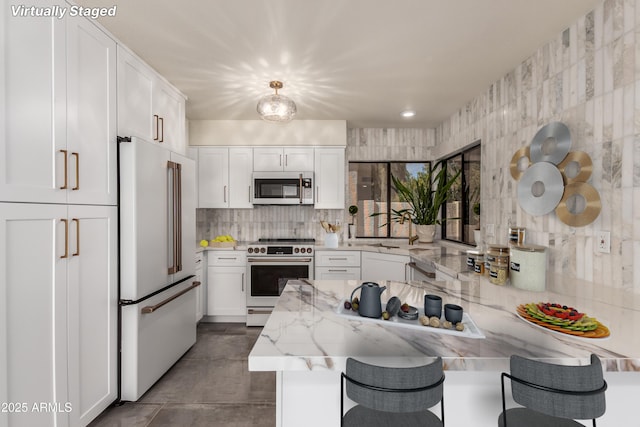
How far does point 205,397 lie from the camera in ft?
7.63

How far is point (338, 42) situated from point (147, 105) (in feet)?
5.17

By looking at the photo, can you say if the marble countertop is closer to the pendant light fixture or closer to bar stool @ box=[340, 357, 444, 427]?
bar stool @ box=[340, 357, 444, 427]

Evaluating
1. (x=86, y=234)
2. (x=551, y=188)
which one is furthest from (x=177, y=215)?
(x=551, y=188)

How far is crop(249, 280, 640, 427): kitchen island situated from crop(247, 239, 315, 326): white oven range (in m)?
2.25

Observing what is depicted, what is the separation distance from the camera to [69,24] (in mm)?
1727

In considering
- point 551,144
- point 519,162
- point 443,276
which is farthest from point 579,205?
point 443,276

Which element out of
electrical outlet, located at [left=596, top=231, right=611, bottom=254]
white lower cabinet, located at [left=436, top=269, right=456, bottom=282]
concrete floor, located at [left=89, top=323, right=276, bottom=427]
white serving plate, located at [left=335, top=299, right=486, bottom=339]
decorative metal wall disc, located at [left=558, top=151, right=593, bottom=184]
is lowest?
concrete floor, located at [left=89, top=323, right=276, bottom=427]

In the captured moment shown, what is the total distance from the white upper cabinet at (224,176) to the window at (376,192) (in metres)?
1.50

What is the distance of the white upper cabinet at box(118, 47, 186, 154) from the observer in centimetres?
222

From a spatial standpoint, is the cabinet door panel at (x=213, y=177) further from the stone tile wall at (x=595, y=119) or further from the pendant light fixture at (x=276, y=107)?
the stone tile wall at (x=595, y=119)

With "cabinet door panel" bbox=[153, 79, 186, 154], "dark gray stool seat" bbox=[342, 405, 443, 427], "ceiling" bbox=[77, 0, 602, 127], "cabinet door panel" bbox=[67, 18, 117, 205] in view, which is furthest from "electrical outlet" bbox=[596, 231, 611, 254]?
"cabinet door panel" bbox=[153, 79, 186, 154]

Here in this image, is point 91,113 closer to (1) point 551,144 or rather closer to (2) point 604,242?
(1) point 551,144

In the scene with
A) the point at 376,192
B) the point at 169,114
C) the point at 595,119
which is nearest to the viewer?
the point at 595,119

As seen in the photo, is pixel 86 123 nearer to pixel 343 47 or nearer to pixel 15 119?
pixel 15 119
